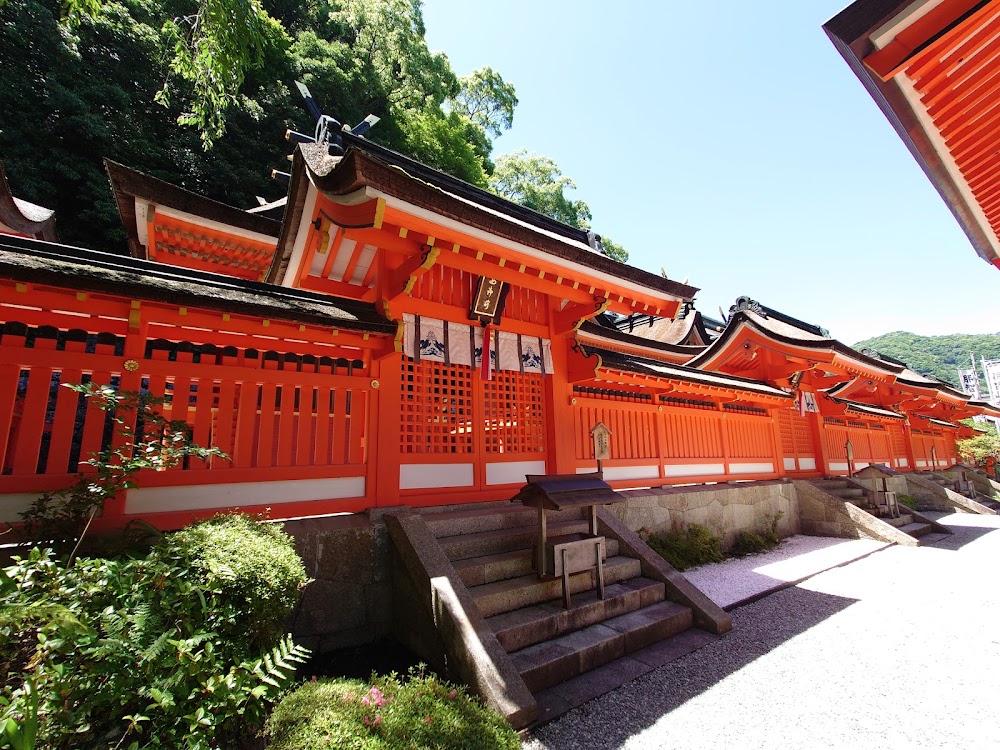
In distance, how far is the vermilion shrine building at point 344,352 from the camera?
393 centimetres

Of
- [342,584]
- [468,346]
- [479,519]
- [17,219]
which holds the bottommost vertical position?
[342,584]

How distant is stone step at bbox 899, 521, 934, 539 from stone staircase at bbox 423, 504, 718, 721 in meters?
9.97

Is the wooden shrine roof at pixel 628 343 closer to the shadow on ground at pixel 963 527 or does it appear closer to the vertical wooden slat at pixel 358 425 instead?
the vertical wooden slat at pixel 358 425

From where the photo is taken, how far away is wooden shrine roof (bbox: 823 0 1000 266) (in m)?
2.75

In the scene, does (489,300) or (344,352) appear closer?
(344,352)

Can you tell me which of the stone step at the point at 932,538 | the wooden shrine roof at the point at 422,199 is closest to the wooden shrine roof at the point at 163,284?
the wooden shrine roof at the point at 422,199

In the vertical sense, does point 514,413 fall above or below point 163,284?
below

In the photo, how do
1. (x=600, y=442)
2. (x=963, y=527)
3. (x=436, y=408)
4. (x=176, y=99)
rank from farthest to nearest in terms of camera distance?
1. (x=176, y=99)
2. (x=963, y=527)
3. (x=600, y=442)
4. (x=436, y=408)

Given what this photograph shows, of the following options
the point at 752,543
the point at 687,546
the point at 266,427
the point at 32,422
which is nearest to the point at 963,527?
the point at 752,543

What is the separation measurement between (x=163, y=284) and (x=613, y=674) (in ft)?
18.0

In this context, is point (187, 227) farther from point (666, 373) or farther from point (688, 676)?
point (688, 676)

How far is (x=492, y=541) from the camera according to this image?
5352 mm

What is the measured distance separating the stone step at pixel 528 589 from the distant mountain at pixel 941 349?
336ft

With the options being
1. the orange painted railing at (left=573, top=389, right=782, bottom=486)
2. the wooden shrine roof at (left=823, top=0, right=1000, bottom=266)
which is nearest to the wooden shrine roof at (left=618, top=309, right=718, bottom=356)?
the orange painted railing at (left=573, top=389, right=782, bottom=486)
